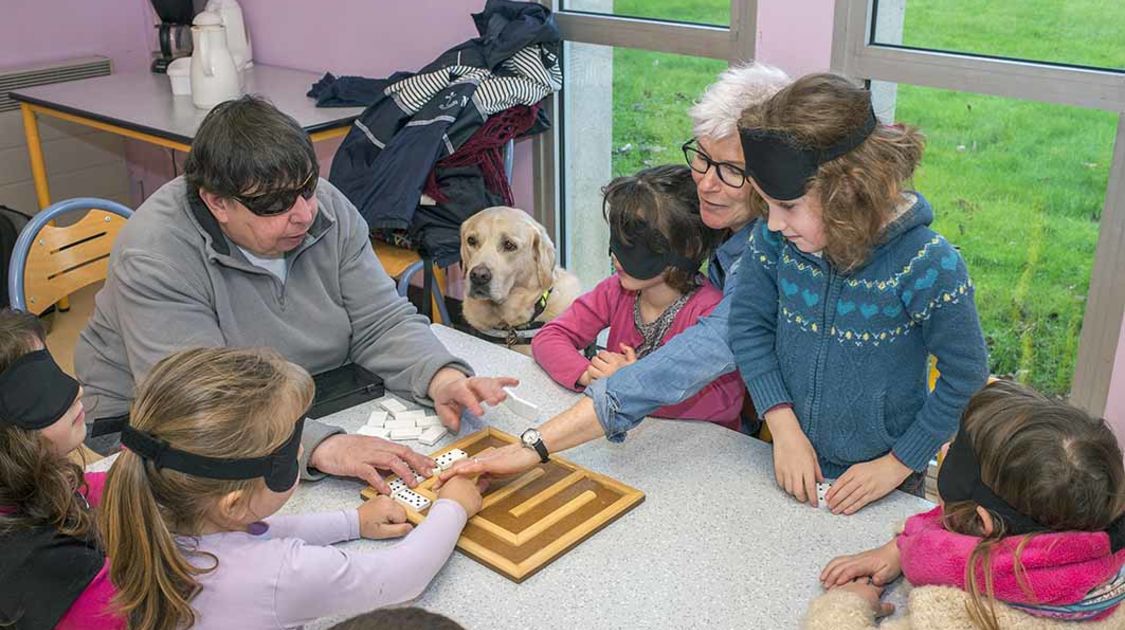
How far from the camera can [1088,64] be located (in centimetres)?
265

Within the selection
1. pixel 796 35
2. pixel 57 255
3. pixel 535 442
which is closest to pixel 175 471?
pixel 535 442

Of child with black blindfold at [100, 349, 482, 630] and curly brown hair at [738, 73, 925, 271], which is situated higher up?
curly brown hair at [738, 73, 925, 271]

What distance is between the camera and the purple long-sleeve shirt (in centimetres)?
125

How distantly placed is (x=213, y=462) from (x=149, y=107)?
10.0 feet

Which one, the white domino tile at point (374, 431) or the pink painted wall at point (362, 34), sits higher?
the pink painted wall at point (362, 34)

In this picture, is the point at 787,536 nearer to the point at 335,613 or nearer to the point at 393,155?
the point at 335,613

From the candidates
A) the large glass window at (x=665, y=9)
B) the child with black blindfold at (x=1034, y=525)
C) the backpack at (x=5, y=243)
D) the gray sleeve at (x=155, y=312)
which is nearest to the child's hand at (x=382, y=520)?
the gray sleeve at (x=155, y=312)

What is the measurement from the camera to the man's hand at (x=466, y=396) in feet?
6.12

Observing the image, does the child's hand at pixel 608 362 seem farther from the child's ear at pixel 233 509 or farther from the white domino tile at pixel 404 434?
the child's ear at pixel 233 509

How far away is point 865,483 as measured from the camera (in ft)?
5.28

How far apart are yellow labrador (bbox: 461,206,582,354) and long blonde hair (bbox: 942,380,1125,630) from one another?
1891 mm

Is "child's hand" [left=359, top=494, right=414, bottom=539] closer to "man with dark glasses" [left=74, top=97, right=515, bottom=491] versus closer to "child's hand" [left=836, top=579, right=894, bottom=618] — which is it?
"man with dark glasses" [left=74, top=97, right=515, bottom=491]

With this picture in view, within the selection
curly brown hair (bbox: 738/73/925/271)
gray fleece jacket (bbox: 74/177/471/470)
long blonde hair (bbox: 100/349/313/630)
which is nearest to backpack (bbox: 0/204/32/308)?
gray fleece jacket (bbox: 74/177/471/470)

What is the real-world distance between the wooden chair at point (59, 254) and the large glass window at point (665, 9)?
1.76 metres
